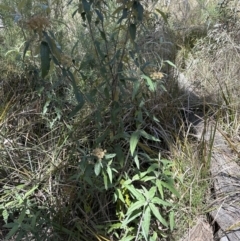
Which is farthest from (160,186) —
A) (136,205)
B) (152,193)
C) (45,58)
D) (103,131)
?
(45,58)

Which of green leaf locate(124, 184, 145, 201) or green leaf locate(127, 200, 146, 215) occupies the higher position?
green leaf locate(124, 184, 145, 201)

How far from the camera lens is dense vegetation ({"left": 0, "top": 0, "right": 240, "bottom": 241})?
1.81 metres

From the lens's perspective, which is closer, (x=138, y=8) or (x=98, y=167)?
(x=138, y=8)

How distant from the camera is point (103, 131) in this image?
211 cm

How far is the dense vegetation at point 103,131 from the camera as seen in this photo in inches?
71.1

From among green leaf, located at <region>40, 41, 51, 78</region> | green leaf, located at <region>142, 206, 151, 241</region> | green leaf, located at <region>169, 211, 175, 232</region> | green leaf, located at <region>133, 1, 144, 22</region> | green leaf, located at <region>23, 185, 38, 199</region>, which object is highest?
green leaf, located at <region>133, 1, 144, 22</region>

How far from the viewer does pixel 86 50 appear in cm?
275

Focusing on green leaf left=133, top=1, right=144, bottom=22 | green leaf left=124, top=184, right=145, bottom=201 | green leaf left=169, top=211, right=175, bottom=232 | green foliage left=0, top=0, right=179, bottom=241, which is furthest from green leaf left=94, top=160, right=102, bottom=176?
green leaf left=133, top=1, right=144, bottom=22

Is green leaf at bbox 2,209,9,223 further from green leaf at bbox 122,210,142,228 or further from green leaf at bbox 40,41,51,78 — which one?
green leaf at bbox 40,41,51,78

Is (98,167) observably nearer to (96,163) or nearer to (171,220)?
(96,163)

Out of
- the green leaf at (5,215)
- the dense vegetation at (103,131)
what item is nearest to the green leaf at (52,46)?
the dense vegetation at (103,131)

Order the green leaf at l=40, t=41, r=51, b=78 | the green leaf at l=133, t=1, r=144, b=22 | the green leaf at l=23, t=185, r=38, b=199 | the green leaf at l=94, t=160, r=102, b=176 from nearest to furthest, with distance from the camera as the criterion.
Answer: the green leaf at l=40, t=41, r=51, b=78
the green leaf at l=133, t=1, r=144, b=22
the green leaf at l=94, t=160, r=102, b=176
the green leaf at l=23, t=185, r=38, b=199

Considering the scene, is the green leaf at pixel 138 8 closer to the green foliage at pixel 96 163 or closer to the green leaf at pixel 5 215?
the green foliage at pixel 96 163

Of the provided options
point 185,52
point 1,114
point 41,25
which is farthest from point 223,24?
point 41,25
